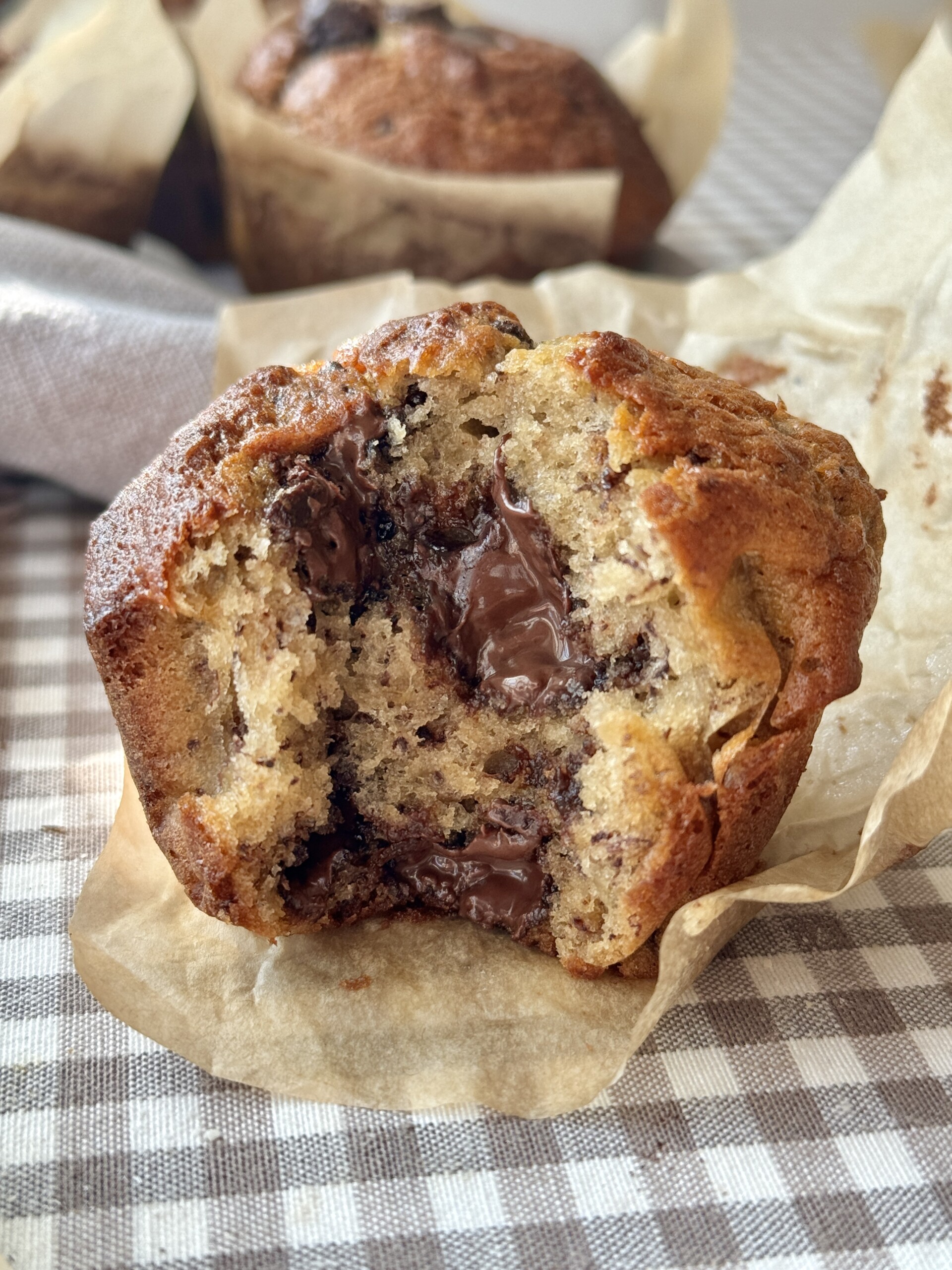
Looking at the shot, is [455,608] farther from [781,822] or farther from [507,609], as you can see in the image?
[781,822]

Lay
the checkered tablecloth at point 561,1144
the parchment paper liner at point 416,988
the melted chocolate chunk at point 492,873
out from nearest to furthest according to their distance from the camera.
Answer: the checkered tablecloth at point 561,1144
the parchment paper liner at point 416,988
the melted chocolate chunk at point 492,873

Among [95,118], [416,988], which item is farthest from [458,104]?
[416,988]

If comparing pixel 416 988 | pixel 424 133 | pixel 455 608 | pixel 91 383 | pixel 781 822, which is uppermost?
pixel 455 608

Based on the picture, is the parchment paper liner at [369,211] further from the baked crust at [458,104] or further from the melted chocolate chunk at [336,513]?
the melted chocolate chunk at [336,513]

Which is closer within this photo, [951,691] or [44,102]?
[951,691]

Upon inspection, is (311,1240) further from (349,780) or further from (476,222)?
(476,222)

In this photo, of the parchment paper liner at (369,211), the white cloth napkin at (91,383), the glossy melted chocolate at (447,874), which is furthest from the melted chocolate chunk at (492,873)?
the parchment paper liner at (369,211)

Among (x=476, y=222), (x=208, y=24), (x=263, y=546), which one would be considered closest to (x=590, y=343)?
(x=263, y=546)
